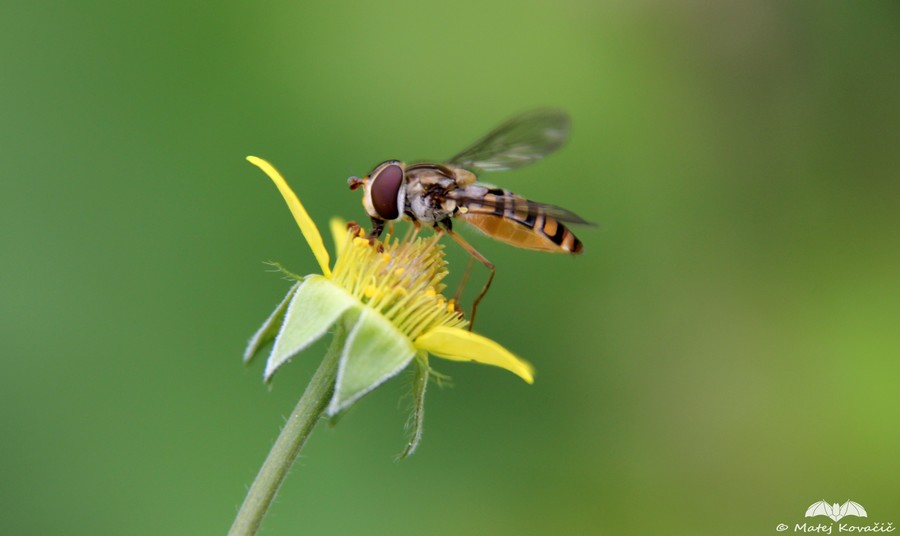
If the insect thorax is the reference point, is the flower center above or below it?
below

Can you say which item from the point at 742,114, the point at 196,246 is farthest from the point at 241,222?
the point at 742,114

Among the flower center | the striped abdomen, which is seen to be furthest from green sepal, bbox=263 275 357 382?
the striped abdomen

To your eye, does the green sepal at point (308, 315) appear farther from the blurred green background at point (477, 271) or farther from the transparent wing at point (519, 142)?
the blurred green background at point (477, 271)

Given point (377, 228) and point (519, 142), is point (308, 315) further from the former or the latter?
point (519, 142)

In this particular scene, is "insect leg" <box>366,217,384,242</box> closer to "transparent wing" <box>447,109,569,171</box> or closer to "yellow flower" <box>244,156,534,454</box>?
"yellow flower" <box>244,156,534,454</box>

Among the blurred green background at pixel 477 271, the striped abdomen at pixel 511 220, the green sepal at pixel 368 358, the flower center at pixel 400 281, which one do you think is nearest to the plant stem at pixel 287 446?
the green sepal at pixel 368 358

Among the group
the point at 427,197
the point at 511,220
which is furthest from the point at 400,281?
the point at 511,220
